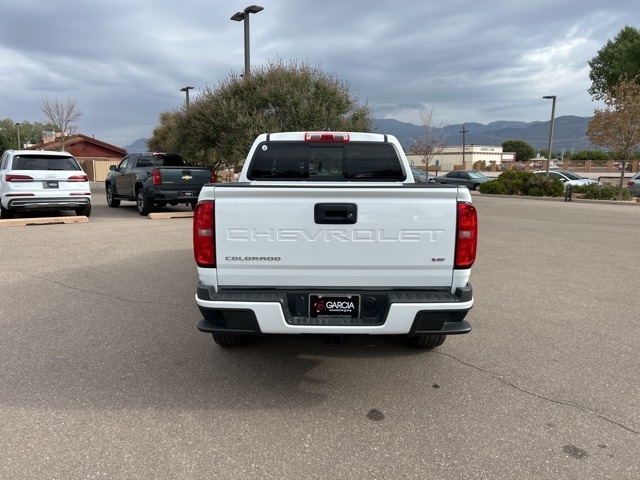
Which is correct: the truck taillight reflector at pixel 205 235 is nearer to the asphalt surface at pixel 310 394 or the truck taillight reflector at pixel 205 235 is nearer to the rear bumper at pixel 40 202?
the asphalt surface at pixel 310 394

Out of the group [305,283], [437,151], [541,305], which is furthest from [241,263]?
[437,151]

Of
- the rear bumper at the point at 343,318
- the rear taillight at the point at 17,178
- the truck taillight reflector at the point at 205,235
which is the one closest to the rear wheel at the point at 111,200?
the rear taillight at the point at 17,178

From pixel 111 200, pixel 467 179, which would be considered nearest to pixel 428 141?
pixel 467 179

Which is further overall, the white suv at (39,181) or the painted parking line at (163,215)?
the painted parking line at (163,215)

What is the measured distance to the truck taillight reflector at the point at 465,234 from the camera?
3158mm

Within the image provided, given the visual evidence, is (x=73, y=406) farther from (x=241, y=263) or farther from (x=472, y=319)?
(x=472, y=319)

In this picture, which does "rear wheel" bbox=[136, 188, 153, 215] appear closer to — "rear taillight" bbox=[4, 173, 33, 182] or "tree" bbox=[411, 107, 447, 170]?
"rear taillight" bbox=[4, 173, 33, 182]

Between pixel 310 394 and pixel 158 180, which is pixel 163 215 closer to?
pixel 158 180

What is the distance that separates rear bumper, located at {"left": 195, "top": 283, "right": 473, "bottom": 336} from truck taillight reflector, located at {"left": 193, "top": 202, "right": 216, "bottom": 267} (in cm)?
20

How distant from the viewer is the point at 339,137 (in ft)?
15.3

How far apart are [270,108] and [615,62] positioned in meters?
39.3

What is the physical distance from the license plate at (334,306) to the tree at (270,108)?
46.7 ft

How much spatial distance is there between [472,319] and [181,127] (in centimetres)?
1804

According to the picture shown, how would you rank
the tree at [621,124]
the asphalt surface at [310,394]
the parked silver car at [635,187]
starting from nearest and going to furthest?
the asphalt surface at [310,394] → the tree at [621,124] → the parked silver car at [635,187]
